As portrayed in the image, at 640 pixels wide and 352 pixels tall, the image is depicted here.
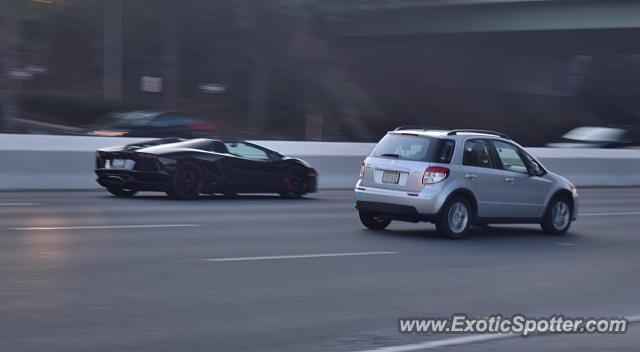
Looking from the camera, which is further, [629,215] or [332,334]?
[629,215]

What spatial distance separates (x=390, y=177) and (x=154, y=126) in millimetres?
23635

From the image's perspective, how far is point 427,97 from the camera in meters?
63.8

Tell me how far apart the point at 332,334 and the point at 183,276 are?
8.70 ft

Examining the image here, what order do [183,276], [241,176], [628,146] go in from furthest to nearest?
[628,146]
[241,176]
[183,276]

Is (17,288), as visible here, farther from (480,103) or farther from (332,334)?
(480,103)

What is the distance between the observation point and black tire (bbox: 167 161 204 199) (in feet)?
60.9

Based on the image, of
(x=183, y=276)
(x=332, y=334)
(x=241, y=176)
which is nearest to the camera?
(x=332, y=334)

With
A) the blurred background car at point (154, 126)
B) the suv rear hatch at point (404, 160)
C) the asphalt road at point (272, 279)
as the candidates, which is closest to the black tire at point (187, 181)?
the asphalt road at point (272, 279)

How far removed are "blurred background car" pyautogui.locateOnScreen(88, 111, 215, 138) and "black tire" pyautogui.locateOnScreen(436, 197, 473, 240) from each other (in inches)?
879

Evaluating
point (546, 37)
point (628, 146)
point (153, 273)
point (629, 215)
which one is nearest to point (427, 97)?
point (546, 37)

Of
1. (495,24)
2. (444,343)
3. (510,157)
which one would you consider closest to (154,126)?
(495,24)

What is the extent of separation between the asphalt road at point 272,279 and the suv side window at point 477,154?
110 centimetres

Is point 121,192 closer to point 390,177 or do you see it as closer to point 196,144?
point 196,144

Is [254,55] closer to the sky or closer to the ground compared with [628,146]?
closer to the sky
